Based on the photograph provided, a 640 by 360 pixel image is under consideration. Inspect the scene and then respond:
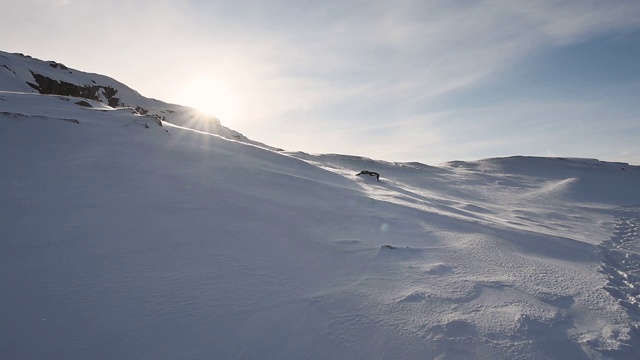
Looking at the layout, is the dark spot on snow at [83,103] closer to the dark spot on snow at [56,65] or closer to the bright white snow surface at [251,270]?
the bright white snow surface at [251,270]

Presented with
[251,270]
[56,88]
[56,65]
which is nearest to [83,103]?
[56,88]

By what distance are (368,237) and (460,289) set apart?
4.98ft

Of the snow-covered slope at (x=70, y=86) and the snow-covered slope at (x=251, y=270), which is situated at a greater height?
the snow-covered slope at (x=70, y=86)

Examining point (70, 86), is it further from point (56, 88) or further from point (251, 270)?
point (251, 270)

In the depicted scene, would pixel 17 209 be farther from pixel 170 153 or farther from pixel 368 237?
pixel 368 237

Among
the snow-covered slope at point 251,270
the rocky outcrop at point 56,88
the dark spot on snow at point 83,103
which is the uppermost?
the rocky outcrop at point 56,88

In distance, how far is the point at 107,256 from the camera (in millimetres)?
2963

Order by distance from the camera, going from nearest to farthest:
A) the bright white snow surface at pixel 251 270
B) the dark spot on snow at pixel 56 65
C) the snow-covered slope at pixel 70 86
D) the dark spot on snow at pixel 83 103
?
Answer: 1. the bright white snow surface at pixel 251 270
2. the dark spot on snow at pixel 83 103
3. the snow-covered slope at pixel 70 86
4. the dark spot on snow at pixel 56 65

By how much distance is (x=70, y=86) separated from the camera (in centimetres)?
1556

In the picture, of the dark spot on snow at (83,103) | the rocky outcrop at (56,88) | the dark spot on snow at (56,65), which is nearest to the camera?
the dark spot on snow at (83,103)

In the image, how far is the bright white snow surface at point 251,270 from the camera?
7.40ft

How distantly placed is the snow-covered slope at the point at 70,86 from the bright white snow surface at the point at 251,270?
222 inches

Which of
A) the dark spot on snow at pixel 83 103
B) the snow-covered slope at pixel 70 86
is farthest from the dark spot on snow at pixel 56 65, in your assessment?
the dark spot on snow at pixel 83 103

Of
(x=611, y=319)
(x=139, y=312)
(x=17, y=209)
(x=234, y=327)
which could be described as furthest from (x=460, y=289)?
(x=17, y=209)
